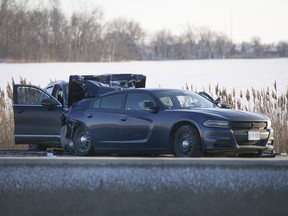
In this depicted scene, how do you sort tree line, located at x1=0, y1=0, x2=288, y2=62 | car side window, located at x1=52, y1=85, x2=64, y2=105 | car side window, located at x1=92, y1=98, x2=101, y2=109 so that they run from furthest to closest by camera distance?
tree line, located at x1=0, y1=0, x2=288, y2=62
car side window, located at x1=52, y1=85, x2=64, y2=105
car side window, located at x1=92, y1=98, x2=101, y2=109

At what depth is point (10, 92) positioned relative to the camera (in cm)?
2073

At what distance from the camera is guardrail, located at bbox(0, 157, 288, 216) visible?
21.4ft

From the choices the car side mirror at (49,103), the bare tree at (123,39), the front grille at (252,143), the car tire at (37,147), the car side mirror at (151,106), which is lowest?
the car tire at (37,147)

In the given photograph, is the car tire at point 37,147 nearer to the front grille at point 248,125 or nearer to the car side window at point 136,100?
the car side window at point 136,100

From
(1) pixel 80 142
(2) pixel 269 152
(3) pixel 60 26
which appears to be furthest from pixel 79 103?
(3) pixel 60 26

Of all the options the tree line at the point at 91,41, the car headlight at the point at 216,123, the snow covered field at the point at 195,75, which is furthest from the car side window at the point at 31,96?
the tree line at the point at 91,41

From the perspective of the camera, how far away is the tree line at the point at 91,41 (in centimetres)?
6606

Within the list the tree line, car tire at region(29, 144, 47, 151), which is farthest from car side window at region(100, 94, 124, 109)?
the tree line

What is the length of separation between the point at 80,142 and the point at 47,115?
5.47 ft

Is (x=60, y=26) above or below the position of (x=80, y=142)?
above

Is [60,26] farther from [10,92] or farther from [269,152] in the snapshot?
[269,152]

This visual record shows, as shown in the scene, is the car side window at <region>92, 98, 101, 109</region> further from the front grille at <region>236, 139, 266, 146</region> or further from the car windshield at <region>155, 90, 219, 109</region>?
the front grille at <region>236, 139, 266, 146</region>

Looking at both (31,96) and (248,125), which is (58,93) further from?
(248,125)

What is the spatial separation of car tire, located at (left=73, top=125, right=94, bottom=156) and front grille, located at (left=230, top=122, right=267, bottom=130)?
3111 mm
